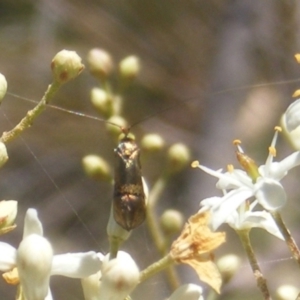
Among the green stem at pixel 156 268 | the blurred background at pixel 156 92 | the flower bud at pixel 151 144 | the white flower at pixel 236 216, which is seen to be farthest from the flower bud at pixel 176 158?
the blurred background at pixel 156 92

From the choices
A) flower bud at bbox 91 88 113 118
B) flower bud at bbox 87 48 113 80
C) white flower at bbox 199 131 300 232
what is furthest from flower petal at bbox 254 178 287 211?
flower bud at bbox 87 48 113 80

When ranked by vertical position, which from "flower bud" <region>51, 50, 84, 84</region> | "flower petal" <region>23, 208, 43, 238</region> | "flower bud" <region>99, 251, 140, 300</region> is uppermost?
"flower bud" <region>51, 50, 84, 84</region>

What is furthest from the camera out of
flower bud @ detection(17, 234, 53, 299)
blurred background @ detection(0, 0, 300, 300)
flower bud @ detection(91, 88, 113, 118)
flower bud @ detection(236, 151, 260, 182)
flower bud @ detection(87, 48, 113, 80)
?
blurred background @ detection(0, 0, 300, 300)

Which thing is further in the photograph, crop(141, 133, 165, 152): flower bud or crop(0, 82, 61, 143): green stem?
crop(141, 133, 165, 152): flower bud

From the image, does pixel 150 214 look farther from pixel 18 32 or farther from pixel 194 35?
pixel 194 35

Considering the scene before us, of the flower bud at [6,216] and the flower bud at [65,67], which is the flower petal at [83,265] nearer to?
the flower bud at [6,216]

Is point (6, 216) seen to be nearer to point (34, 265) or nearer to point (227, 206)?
point (34, 265)

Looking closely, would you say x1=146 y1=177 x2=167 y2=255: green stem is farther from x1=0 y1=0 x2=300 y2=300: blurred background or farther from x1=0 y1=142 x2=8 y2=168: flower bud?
x1=0 y1=0 x2=300 y2=300: blurred background

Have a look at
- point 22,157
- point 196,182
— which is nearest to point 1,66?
point 22,157
